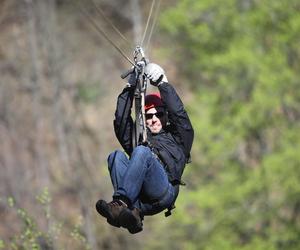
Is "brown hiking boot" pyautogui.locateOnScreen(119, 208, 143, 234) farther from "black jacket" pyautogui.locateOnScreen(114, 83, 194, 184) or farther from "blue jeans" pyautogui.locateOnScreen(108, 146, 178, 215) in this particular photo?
"black jacket" pyautogui.locateOnScreen(114, 83, 194, 184)

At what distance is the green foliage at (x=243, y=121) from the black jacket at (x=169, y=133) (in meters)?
9.75

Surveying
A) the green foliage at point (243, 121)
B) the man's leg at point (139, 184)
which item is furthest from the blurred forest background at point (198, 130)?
the man's leg at point (139, 184)

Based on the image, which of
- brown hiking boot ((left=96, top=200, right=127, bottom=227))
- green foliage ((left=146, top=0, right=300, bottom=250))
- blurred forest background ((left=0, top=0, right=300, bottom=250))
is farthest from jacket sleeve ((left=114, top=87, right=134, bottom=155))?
green foliage ((left=146, top=0, right=300, bottom=250))

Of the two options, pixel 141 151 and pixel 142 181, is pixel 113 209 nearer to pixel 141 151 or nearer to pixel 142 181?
pixel 142 181

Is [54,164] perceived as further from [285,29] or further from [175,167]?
[175,167]

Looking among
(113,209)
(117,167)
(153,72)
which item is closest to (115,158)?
(117,167)

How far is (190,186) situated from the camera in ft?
64.1

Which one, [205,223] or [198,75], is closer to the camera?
[205,223]

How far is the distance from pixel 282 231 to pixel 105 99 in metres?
9.76

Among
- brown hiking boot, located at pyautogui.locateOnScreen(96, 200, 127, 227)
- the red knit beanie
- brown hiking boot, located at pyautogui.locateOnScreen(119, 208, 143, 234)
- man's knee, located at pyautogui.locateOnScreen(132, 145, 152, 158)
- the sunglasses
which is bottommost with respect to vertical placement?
brown hiking boot, located at pyautogui.locateOnScreen(119, 208, 143, 234)

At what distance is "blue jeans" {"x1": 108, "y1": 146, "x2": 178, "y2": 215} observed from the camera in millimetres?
6969

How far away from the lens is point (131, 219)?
689 centimetres

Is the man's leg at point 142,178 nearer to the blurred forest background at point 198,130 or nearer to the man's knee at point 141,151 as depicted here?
the man's knee at point 141,151

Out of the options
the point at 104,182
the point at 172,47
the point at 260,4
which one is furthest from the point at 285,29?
the point at 104,182
